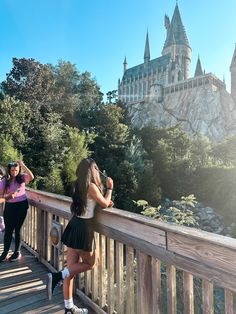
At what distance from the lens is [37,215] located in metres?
4.00

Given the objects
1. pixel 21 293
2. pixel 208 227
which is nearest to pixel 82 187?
pixel 21 293

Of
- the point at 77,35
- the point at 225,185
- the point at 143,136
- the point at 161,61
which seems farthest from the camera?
the point at 161,61

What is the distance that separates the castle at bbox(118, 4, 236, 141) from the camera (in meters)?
56.7

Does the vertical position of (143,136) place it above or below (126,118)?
below

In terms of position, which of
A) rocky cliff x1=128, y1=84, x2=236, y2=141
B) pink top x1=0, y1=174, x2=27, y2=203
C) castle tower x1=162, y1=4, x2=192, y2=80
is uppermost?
castle tower x1=162, y1=4, x2=192, y2=80

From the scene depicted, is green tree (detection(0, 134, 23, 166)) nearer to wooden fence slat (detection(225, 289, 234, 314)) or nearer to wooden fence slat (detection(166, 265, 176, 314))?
wooden fence slat (detection(166, 265, 176, 314))

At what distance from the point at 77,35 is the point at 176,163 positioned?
46.5ft

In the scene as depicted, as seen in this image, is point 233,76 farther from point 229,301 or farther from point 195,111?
point 229,301

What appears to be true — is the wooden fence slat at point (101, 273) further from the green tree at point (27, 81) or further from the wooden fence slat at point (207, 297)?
the green tree at point (27, 81)

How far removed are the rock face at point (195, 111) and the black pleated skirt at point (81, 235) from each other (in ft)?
174

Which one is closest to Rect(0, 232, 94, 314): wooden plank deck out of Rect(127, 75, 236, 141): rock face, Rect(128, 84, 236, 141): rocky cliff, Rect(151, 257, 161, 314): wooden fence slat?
Rect(151, 257, 161, 314): wooden fence slat

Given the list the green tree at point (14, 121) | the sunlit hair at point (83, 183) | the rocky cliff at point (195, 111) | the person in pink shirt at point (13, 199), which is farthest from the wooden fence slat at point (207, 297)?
the rocky cliff at point (195, 111)

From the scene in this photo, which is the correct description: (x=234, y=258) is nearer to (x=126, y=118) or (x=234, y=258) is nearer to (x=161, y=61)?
(x=126, y=118)

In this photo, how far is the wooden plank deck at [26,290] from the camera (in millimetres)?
2670
